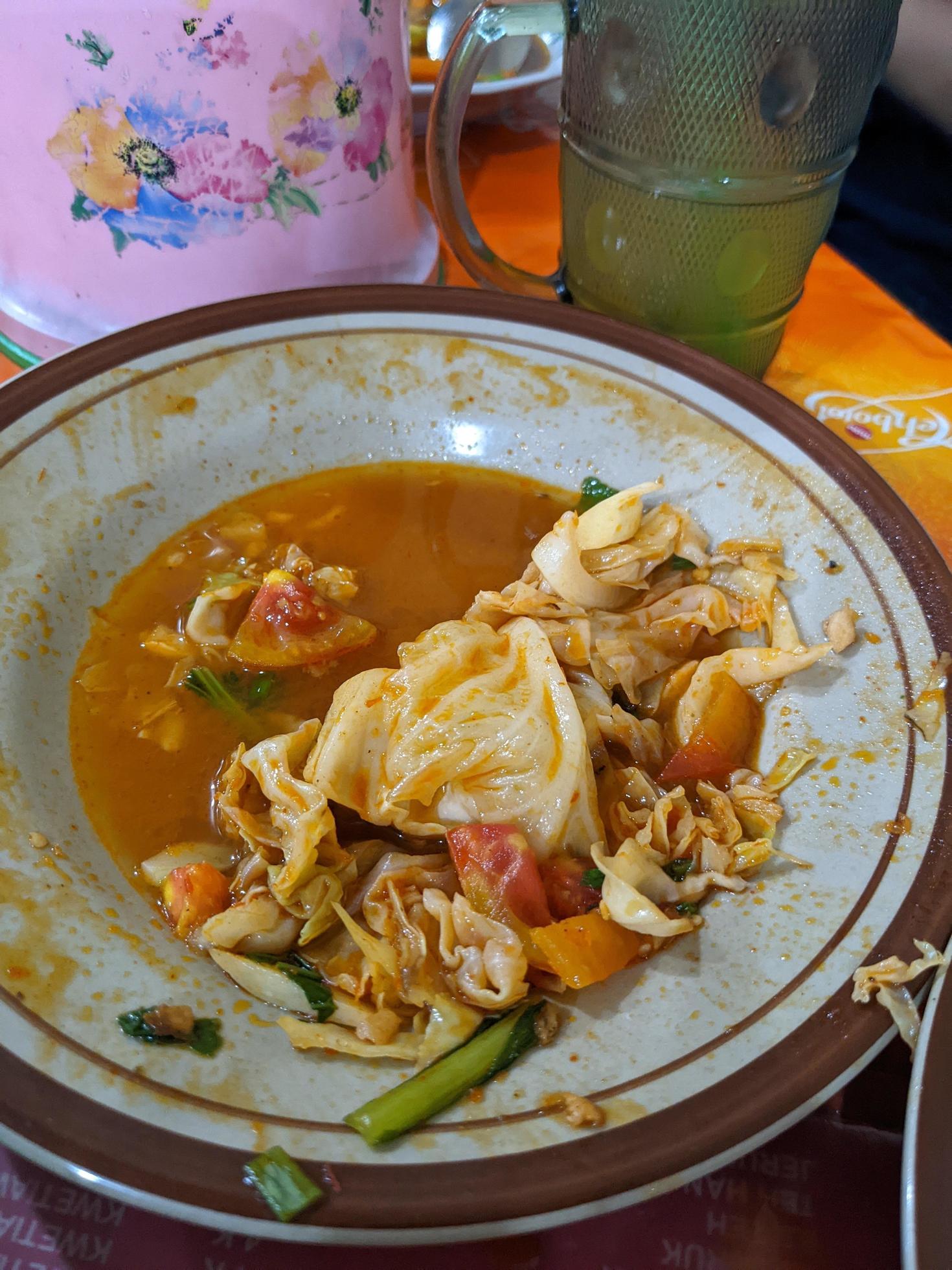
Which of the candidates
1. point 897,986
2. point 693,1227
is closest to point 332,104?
point 897,986

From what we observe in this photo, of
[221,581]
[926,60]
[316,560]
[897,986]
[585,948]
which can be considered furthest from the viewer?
[926,60]

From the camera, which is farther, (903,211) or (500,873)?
(903,211)

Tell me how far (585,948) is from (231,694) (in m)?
0.82

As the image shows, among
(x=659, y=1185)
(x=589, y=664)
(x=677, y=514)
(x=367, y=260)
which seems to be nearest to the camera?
(x=659, y=1185)

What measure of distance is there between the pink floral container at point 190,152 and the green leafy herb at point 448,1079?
5.40 ft

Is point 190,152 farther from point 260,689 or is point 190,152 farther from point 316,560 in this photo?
point 260,689

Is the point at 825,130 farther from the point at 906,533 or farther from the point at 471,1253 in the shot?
the point at 471,1253

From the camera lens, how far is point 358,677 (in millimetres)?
1509

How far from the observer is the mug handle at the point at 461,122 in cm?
181

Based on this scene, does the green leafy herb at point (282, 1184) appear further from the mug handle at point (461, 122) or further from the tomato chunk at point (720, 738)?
the mug handle at point (461, 122)

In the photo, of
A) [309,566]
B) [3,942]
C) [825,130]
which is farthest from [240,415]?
[825,130]

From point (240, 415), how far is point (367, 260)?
0.54 metres

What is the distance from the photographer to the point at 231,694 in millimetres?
1610

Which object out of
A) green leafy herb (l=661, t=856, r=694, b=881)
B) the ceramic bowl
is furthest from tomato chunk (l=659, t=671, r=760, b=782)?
green leafy herb (l=661, t=856, r=694, b=881)
